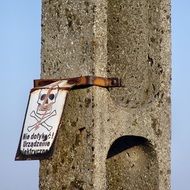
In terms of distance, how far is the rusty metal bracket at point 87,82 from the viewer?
24.9 ft

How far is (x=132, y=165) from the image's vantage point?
841 centimetres

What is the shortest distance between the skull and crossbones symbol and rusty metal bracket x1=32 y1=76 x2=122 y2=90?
0.18 meters

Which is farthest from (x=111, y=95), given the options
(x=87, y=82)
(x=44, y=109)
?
(x=44, y=109)

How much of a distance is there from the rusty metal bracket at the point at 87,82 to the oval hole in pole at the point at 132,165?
2.41 ft

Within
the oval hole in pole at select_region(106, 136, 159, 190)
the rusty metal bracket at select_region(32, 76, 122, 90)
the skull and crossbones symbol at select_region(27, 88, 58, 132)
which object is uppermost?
the rusty metal bracket at select_region(32, 76, 122, 90)

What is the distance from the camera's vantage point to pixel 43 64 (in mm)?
7969

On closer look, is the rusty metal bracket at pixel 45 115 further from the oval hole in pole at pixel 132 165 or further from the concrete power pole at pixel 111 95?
the oval hole in pole at pixel 132 165

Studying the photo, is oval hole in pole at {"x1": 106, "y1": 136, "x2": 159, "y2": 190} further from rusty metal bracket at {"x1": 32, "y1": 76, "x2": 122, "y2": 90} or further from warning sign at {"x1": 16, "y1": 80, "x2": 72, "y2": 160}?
warning sign at {"x1": 16, "y1": 80, "x2": 72, "y2": 160}

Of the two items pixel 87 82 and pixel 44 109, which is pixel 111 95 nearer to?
pixel 87 82

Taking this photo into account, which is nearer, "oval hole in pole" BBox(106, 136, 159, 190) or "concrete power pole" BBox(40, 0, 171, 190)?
"concrete power pole" BBox(40, 0, 171, 190)

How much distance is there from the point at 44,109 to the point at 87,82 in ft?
1.48

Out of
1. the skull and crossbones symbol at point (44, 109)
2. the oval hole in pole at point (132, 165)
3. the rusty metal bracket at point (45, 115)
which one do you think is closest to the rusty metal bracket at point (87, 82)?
the rusty metal bracket at point (45, 115)

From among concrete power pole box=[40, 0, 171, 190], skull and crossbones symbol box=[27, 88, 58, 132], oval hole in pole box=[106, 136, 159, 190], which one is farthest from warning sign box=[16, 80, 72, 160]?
oval hole in pole box=[106, 136, 159, 190]

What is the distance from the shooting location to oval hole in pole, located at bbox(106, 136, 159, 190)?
27.3ft
